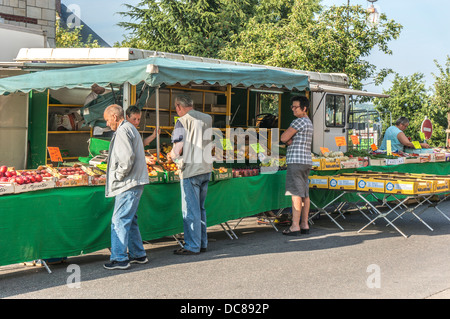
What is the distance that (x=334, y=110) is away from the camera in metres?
16.7

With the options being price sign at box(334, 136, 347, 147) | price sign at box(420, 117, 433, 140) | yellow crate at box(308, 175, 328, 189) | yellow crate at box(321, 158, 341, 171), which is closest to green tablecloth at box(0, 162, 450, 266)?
yellow crate at box(308, 175, 328, 189)

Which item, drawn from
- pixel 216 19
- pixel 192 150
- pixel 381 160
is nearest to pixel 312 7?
pixel 216 19

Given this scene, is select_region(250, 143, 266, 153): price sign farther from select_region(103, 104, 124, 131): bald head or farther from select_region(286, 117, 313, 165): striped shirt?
select_region(103, 104, 124, 131): bald head

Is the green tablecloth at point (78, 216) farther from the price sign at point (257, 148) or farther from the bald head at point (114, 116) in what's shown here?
the price sign at point (257, 148)

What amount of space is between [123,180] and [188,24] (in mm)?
26078

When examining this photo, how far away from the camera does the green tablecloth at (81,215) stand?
5.96 metres

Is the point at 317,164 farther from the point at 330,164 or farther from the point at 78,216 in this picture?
the point at 78,216

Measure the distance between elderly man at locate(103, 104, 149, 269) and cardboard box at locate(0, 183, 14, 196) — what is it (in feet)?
3.44

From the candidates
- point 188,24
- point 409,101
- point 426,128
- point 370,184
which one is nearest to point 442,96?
point 409,101

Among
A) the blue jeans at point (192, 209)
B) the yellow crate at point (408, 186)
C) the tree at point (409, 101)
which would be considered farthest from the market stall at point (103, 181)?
the tree at point (409, 101)

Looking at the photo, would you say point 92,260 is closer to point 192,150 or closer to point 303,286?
point 192,150

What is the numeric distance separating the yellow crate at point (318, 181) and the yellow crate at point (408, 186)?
1.09m

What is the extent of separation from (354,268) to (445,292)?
1.21m

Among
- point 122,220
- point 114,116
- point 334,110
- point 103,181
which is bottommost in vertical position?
point 122,220
